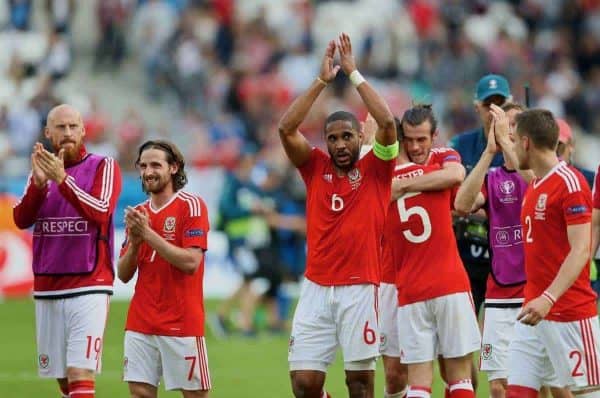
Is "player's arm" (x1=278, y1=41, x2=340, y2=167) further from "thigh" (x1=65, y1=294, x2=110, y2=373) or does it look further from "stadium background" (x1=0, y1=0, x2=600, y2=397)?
"stadium background" (x1=0, y1=0, x2=600, y2=397)

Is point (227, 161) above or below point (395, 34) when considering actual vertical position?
below

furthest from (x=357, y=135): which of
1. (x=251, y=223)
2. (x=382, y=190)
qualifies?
(x=251, y=223)

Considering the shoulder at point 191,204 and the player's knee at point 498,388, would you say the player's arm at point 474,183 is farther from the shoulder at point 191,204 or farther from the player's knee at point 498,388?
the shoulder at point 191,204

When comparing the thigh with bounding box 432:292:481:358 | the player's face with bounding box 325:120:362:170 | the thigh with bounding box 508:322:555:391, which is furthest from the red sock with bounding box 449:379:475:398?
the player's face with bounding box 325:120:362:170

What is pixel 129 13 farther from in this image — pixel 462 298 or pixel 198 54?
pixel 462 298

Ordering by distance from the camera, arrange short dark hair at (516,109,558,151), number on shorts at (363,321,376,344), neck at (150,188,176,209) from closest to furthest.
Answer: short dark hair at (516,109,558,151)
number on shorts at (363,321,376,344)
neck at (150,188,176,209)

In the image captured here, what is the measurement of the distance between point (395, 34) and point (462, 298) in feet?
65.0

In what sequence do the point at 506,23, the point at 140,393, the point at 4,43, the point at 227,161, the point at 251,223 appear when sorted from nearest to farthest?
the point at 140,393
the point at 251,223
the point at 227,161
the point at 4,43
the point at 506,23

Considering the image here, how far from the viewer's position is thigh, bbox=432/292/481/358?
10570mm

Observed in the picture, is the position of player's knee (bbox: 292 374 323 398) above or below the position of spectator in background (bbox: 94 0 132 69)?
below

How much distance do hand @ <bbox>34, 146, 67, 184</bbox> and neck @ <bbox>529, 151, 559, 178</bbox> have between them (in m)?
3.49

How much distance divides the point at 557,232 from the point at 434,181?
161 cm

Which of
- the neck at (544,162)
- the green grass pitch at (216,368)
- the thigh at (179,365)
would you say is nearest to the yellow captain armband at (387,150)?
the neck at (544,162)

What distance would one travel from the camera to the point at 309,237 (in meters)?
10.7
